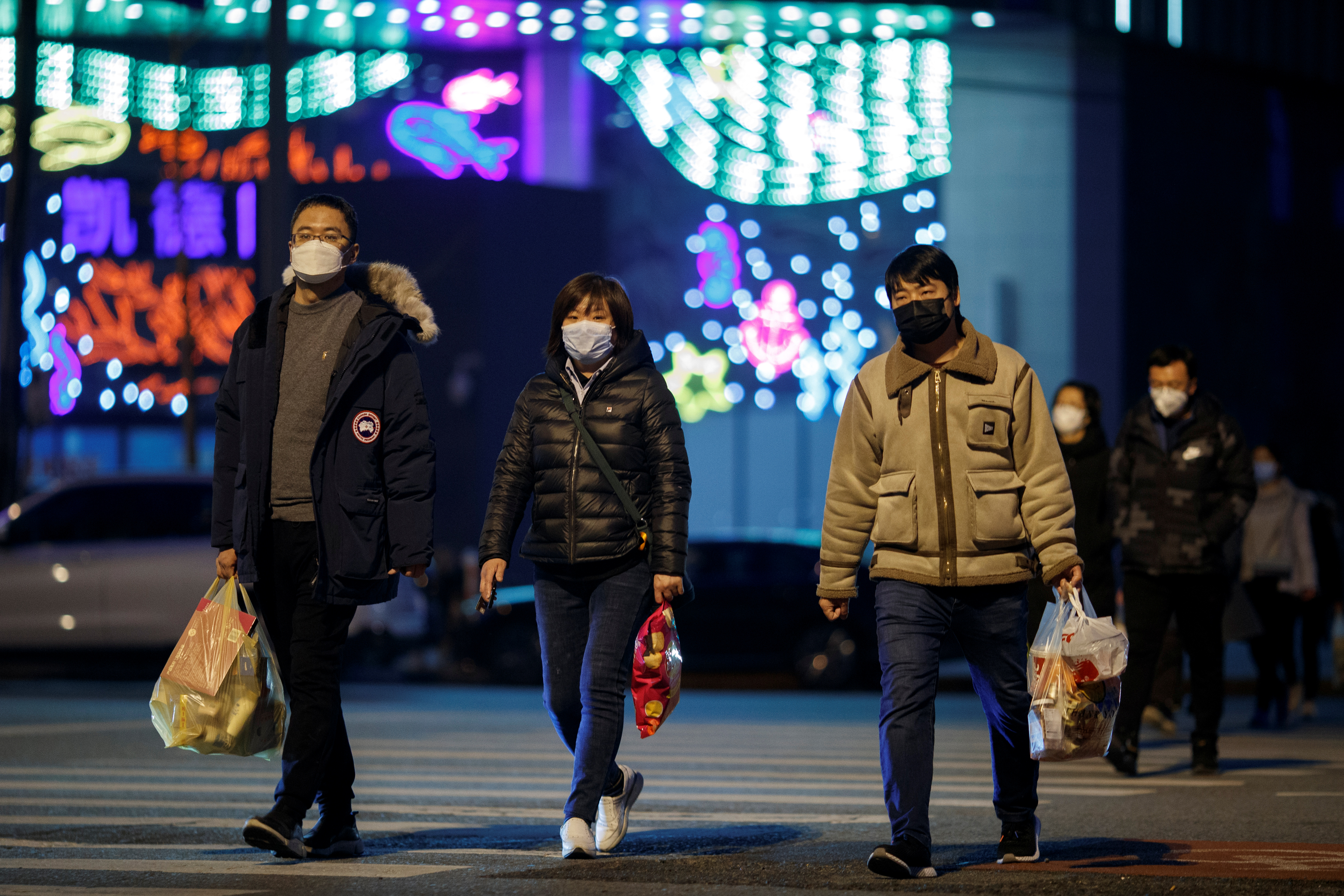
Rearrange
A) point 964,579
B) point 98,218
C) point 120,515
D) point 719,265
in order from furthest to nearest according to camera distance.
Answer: point 719,265 < point 98,218 < point 120,515 < point 964,579

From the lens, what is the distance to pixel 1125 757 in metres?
9.16

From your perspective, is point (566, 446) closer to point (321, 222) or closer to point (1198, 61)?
point (321, 222)

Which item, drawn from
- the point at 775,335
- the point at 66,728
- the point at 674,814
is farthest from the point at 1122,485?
the point at 775,335

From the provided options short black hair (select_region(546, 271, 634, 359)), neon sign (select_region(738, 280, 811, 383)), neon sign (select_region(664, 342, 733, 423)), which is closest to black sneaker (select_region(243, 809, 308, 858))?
short black hair (select_region(546, 271, 634, 359))

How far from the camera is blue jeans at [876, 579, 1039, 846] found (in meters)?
5.61

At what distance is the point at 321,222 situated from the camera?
6.07m

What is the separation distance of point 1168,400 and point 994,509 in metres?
3.79

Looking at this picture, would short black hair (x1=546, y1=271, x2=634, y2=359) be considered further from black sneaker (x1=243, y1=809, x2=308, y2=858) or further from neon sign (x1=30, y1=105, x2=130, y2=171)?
neon sign (x1=30, y1=105, x2=130, y2=171)

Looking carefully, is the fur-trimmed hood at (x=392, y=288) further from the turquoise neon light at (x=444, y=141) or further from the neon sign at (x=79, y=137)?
the neon sign at (x=79, y=137)

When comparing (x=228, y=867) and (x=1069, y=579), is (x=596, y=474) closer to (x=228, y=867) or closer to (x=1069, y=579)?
(x=1069, y=579)

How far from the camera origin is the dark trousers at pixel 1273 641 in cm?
1251

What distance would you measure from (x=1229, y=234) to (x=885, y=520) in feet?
72.9

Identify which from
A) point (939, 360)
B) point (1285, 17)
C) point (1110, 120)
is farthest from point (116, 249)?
point (939, 360)

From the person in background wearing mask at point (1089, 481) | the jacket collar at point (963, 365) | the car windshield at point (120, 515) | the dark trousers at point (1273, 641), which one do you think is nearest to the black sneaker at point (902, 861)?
the jacket collar at point (963, 365)
